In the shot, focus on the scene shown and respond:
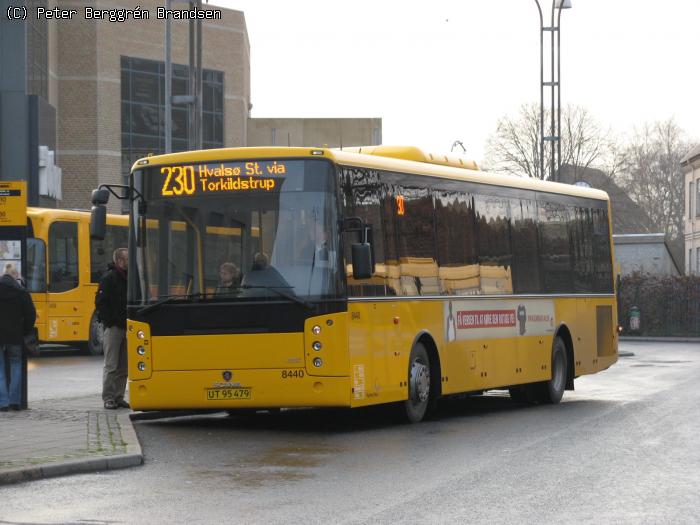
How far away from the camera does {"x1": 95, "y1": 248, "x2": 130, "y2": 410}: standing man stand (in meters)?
17.6

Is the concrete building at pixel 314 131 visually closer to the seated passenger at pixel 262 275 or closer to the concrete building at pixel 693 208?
the concrete building at pixel 693 208

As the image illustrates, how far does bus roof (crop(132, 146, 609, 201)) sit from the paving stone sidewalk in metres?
2.84

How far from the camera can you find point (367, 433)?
15.2m

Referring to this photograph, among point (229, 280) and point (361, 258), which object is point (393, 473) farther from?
point (229, 280)

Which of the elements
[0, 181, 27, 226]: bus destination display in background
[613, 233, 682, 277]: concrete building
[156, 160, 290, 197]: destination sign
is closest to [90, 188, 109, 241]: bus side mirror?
[156, 160, 290, 197]: destination sign

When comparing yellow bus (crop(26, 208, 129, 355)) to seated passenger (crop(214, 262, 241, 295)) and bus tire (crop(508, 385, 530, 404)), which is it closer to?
bus tire (crop(508, 385, 530, 404))

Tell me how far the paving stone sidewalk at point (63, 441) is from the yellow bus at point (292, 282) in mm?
880

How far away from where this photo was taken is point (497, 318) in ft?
61.0

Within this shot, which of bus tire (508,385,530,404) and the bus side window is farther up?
the bus side window

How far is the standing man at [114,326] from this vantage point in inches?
693

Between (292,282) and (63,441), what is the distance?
2849mm

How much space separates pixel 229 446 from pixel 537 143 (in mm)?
73810

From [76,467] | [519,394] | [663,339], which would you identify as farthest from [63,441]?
[663,339]

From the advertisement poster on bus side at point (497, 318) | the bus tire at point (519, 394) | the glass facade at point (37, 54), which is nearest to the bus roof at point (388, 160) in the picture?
the advertisement poster on bus side at point (497, 318)
